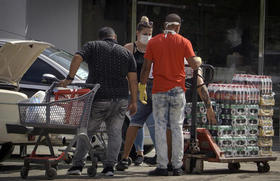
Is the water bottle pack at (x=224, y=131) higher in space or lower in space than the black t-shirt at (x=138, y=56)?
lower

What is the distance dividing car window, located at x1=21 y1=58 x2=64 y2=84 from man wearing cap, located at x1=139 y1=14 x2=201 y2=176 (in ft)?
7.01

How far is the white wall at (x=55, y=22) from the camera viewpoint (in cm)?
1555

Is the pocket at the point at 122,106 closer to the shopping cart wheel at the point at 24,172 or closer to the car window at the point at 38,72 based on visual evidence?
the shopping cart wheel at the point at 24,172

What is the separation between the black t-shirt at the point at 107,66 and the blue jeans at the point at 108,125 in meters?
0.10

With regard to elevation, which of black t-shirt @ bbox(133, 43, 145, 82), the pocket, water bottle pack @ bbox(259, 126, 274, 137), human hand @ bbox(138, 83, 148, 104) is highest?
black t-shirt @ bbox(133, 43, 145, 82)

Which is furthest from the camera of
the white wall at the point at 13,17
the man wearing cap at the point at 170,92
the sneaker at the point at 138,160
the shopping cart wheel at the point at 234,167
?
the white wall at the point at 13,17

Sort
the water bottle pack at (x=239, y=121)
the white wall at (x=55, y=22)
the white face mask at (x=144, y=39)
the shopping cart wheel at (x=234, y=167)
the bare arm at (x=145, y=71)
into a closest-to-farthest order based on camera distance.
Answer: the bare arm at (x=145, y=71)
the water bottle pack at (x=239, y=121)
the shopping cart wheel at (x=234, y=167)
the white face mask at (x=144, y=39)
the white wall at (x=55, y=22)

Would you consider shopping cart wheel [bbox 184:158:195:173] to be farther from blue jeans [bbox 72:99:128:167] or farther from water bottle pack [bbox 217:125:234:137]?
blue jeans [bbox 72:99:128:167]

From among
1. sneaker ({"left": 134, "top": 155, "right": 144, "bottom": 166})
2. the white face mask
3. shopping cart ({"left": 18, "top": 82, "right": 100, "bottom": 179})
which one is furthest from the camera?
sneaker ({"left": 134, "top": 155, "right": 144, "bottom": 166})

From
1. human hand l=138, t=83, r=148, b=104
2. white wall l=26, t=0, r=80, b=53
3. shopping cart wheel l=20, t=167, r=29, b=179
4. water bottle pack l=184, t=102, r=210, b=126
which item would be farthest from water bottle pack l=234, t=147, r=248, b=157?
white wall l=26, t=0, r=80, b=53

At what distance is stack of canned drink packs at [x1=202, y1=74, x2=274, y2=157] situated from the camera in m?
9.65

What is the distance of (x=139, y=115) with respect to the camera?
32.7 feet

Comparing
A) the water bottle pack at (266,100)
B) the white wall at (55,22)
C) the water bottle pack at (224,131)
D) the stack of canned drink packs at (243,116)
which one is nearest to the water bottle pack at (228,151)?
the stack of canned drink packs at (243,116)

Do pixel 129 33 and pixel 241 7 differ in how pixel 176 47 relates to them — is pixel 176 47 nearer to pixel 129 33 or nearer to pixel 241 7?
pixel 129 33
